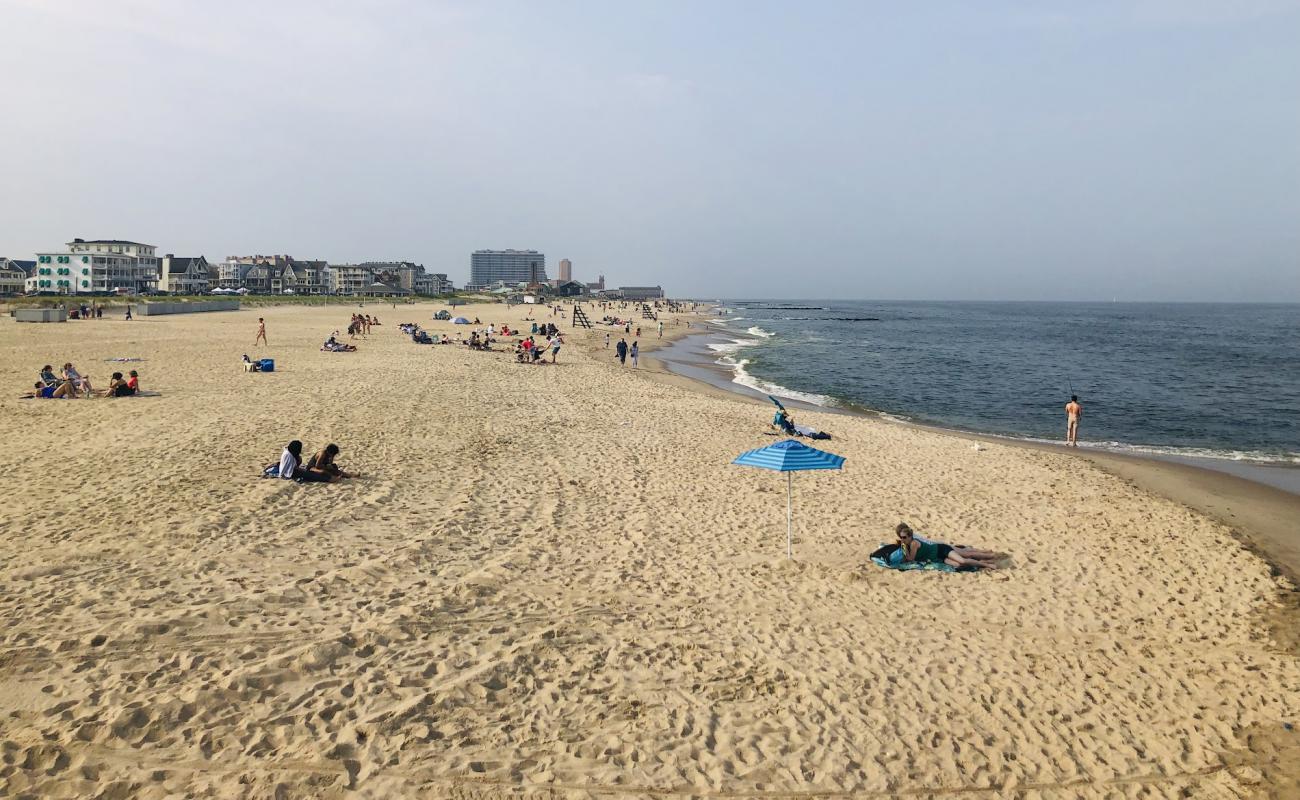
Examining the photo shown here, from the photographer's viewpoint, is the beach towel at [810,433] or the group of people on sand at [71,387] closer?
the beach towel at [810,433]

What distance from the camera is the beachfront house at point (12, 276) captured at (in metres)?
88.3

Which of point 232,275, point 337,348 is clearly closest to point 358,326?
point 337,348

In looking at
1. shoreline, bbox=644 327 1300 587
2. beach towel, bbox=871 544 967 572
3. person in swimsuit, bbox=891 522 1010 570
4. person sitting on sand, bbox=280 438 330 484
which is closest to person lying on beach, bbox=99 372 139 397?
person sitting on sand, bbox=280 438 330 484

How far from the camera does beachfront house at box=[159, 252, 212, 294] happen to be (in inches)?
3981

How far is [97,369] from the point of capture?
23.2 m

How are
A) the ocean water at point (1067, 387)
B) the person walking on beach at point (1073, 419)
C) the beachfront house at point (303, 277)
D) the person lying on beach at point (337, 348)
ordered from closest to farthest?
the person walking on beach at point (1073, 419) → the ocean water at point (1067, 387) → the person lying on beach at point (337, 348) → the beachfront house at point (303, 277)

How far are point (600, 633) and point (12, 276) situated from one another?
11783 centimetres

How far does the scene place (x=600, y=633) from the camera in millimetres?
6977

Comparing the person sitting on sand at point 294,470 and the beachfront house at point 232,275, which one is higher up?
the beachfront house at point 232,275

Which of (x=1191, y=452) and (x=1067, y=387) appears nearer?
(x=1191, y=452)

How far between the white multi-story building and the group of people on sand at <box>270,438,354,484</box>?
95429 millimetres

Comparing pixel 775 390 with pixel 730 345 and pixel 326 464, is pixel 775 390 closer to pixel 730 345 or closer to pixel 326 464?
pixel 326 464

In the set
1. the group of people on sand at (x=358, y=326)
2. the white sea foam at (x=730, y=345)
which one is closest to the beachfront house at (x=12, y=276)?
the group of people on sand at (x=358, y=326)

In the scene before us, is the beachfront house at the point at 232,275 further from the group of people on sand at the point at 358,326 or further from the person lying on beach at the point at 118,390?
the person lying on beach at the point at 118,390
